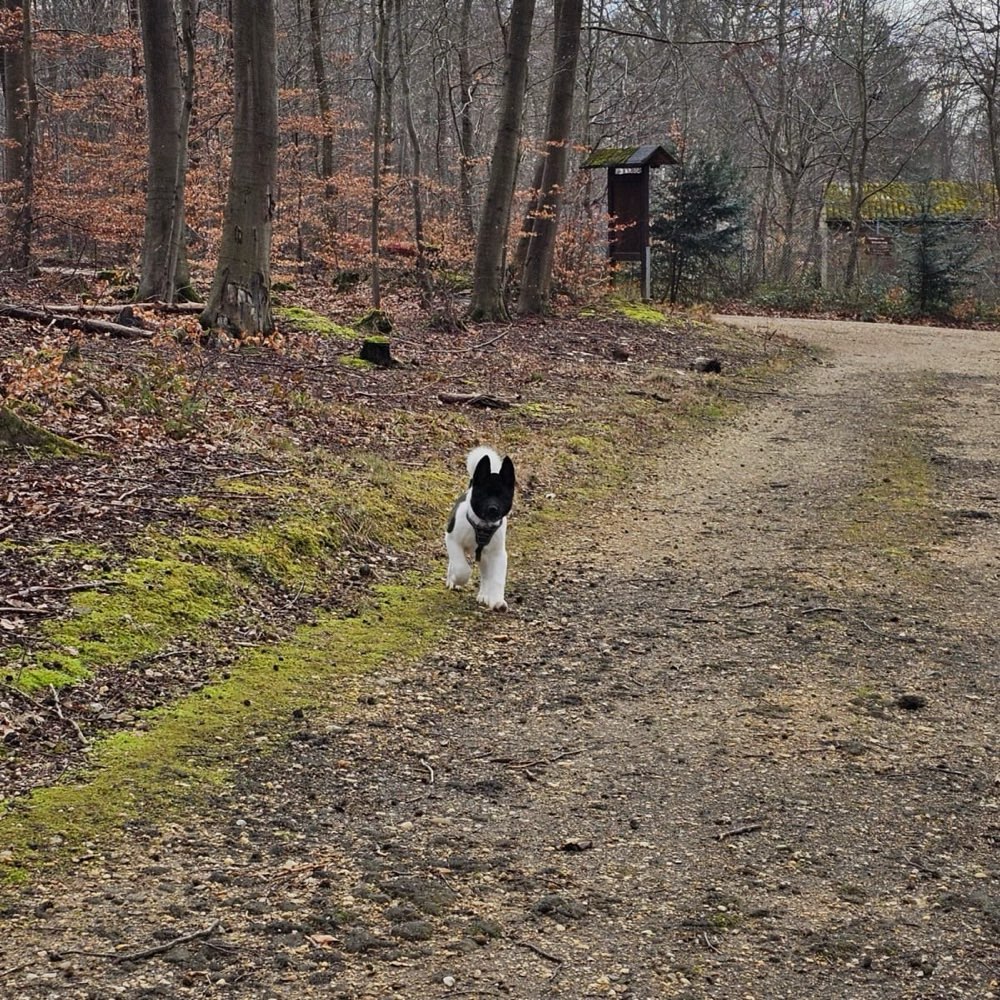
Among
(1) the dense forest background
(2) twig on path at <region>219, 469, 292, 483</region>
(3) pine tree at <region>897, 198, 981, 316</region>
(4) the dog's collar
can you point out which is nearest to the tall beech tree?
(1) the dense forest background

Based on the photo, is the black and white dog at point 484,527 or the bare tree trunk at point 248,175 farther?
the bare tree trunk at point 248,175

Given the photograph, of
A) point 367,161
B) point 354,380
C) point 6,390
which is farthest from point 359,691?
point 367,161

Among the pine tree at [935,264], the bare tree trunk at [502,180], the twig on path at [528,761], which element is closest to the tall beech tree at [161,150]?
the bare tree trunk at [502,180]

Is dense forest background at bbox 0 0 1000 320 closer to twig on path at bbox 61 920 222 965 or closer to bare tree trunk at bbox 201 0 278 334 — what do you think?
bare tree trunk at bbox 201 0 278 334

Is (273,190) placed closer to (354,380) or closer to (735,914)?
(354,380)

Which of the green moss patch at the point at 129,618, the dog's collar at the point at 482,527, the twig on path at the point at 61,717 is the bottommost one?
the twig on path at the point at 61,717

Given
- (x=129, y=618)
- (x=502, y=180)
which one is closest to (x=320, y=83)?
(x=502, y=180)

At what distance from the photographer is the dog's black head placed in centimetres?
674

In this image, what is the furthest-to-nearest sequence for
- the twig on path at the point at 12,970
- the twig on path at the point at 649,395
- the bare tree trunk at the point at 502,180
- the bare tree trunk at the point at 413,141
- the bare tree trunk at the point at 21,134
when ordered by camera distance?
the bare tree trunk at the point at 21,134 → the bare tree trunk at the point at 502,180 → the bare tree trunk at the point at 413,141 → the twig on path at the point at 649,395 → the twig on path at the point at 12,970

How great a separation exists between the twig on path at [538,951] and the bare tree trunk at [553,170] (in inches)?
Result: 756

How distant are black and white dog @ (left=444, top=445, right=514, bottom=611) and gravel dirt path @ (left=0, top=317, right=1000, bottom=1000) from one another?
0.25m

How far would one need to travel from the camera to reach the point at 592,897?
3.92m

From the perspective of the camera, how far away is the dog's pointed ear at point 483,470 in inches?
265

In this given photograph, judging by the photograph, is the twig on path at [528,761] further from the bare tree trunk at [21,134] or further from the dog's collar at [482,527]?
the bare tree trunk at [21,134]
